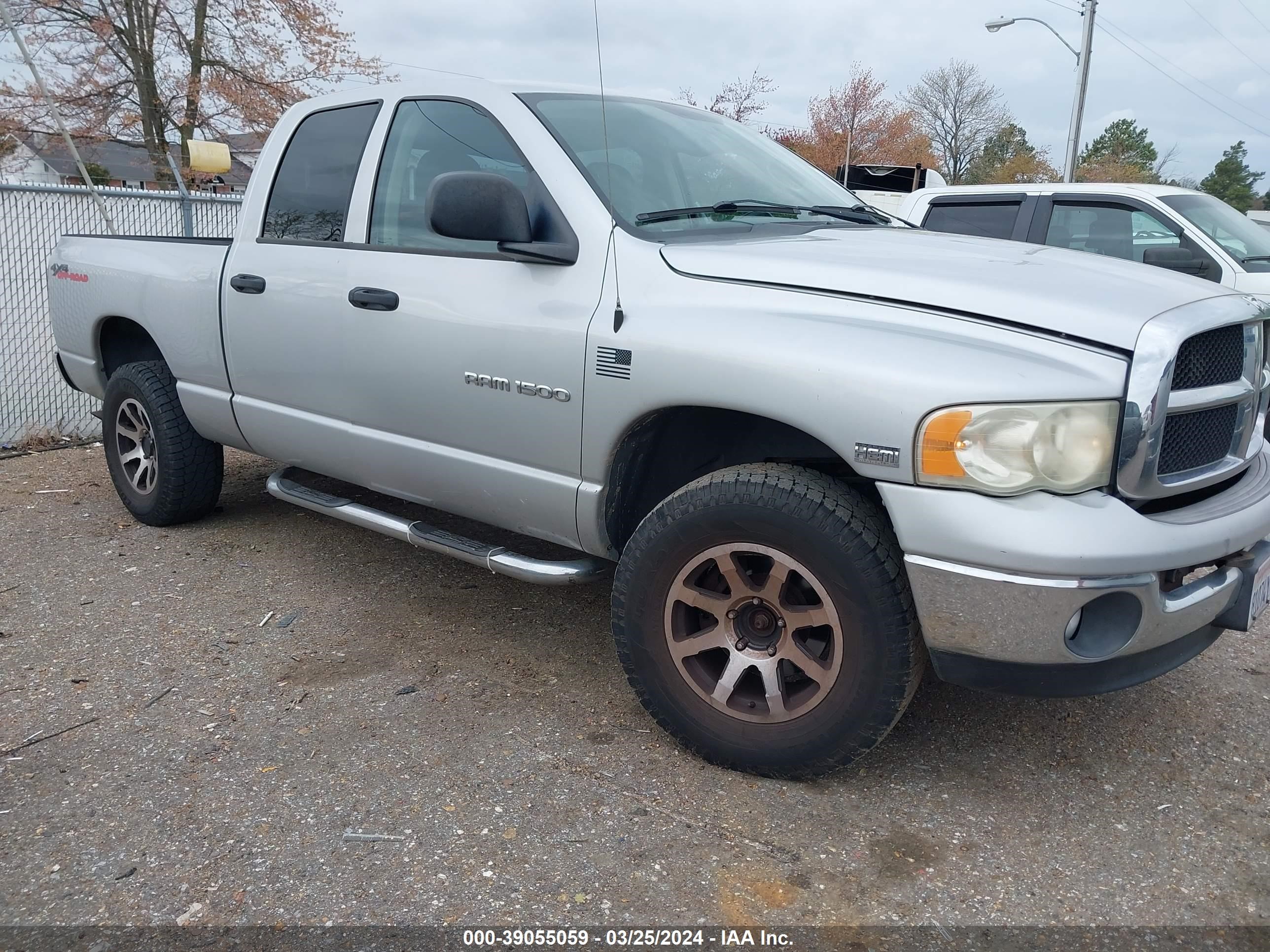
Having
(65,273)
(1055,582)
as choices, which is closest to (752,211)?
(1055,582)

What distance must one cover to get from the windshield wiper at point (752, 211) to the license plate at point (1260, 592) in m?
1.70

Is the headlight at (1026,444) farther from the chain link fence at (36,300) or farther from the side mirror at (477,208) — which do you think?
the chain link fence at (36,300)

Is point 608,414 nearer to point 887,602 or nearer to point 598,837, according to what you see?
point 887,602

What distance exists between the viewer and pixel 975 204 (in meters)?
7.26

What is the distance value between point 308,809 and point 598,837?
2.51ft

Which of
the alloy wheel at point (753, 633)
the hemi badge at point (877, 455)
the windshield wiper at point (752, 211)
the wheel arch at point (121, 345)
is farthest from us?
the wheel arch at point (121, 345)

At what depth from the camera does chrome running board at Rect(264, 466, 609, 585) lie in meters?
3.17

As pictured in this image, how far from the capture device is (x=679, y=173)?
3.40m

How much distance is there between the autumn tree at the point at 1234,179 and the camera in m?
65.7

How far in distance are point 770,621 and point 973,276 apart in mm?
1021

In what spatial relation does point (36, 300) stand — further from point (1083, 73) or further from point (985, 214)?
point (1083, 73)

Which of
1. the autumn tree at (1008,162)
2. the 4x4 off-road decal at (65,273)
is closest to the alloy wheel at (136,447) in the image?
the 4x4 off-road decal at (65,273)

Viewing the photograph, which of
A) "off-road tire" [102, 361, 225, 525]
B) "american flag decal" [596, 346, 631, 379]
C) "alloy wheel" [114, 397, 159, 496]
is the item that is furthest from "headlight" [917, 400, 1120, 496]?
"alloy wheel" [114, 397, 159, 496]

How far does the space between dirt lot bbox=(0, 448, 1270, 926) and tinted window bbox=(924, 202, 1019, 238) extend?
3.94m
